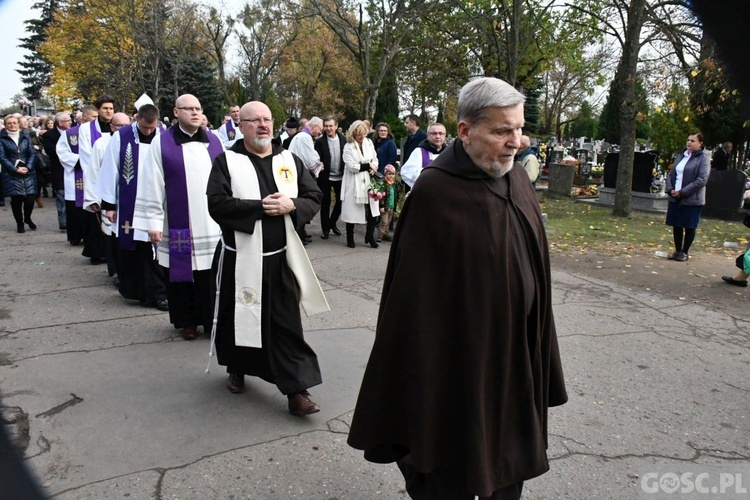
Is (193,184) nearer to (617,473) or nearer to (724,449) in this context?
(617,473)

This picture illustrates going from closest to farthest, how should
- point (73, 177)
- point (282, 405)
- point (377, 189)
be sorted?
point (282, 405) → point (73, 177) → point (377, 189)

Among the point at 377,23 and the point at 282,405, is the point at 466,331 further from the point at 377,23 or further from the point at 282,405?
the point at 377,23

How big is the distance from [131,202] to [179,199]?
145cm

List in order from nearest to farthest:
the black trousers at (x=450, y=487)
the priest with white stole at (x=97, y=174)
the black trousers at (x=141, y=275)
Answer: the black trousers at (x=450, y=487) < the black trousers at (x=141, y=275) < the priest with white stole at (x=97, y=174)

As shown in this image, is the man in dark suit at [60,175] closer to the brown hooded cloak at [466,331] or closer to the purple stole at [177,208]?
the purple stole at [177,208]

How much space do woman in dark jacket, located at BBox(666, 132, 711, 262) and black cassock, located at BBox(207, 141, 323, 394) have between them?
704 cm

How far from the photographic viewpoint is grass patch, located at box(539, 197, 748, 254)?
10.7m

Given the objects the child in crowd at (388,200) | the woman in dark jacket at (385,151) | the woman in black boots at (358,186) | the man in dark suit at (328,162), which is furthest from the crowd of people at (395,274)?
the man in dark suit at (328,162)

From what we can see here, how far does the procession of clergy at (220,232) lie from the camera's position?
4.09 meters

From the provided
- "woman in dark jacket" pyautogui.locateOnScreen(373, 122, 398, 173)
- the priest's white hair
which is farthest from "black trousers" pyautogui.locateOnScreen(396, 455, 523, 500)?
"woman in dark jacket" pyautogui.locateOnScreen(373, 122, 398, 173)

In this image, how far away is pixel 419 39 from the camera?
21047mm

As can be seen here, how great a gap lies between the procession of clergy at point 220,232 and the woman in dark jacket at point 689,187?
698 centimetres

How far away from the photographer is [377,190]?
390 inches

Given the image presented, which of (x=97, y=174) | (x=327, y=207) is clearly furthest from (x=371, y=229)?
(x=97, y=174)
